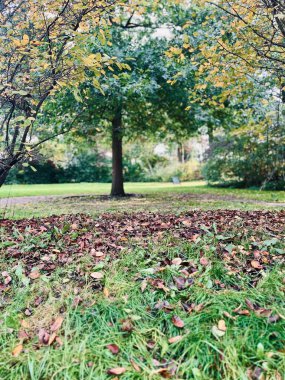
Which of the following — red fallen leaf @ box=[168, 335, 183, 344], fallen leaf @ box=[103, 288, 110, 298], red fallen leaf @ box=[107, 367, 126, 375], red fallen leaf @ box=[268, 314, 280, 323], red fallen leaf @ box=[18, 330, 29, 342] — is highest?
fallen leaf @ box=[103, 288, 110, 298]

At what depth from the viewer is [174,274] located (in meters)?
2.48

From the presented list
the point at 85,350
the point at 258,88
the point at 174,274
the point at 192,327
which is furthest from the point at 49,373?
the point at 258,88

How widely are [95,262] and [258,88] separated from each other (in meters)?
3.85

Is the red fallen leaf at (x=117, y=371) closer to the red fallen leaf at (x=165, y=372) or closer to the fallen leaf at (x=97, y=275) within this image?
the red fallen leaf at (x=165, y=372)

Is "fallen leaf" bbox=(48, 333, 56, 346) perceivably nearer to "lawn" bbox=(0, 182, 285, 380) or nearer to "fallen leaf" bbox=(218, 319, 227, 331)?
"lawn" bbox=(0, 182, 285, 380)

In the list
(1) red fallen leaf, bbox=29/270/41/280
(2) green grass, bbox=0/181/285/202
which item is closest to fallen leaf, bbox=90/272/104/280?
(1) red fallen leaf, bbox=29/270/41/280

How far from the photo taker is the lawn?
1.68 metres

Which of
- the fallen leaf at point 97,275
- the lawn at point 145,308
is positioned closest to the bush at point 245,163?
the lawn at point 145,308

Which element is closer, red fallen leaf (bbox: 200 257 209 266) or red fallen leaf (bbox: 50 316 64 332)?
red fallen leaf (bbox: 50 316 64 332)

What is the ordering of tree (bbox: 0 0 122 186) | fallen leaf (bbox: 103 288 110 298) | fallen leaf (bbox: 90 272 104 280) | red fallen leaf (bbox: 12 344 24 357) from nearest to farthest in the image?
red fallen leaf (bbox: 12 344 24 357) < fallen leaf (bbox: 103 288 110 298) < fallen leaf (bbox: 90 272 104 280) < tree (bbox: 0 0 122 186)

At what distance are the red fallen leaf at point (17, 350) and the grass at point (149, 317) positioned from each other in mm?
20

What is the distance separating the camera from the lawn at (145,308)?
5.50 ft

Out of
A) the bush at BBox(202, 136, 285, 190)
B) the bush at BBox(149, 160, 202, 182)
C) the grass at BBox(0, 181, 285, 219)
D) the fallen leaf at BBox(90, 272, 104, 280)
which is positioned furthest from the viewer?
the bush at BBox(149, 160, 202, 182)

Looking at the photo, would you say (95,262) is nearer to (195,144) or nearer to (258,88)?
(258,88)
